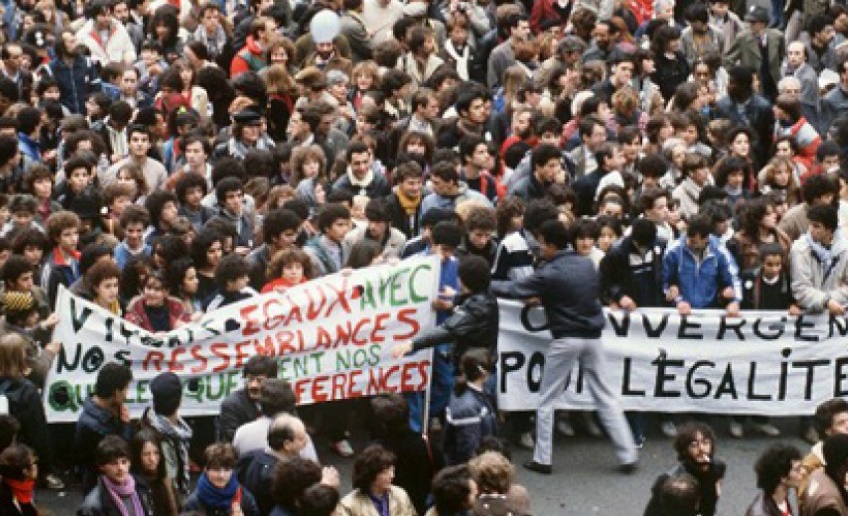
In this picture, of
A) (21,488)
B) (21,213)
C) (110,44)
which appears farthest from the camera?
(110,44)

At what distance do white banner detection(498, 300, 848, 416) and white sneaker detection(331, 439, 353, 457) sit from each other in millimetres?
1087

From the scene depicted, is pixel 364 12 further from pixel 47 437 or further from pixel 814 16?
pixel 47 437

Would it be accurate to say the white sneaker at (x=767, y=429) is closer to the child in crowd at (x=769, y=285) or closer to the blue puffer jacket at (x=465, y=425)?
the child in crowd at (x=769, y=285)

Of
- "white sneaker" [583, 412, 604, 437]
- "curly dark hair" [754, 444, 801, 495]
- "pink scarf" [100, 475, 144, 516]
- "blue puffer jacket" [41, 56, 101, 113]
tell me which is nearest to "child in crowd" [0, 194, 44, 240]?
"pink scarf" [100, 475, 144, 516]

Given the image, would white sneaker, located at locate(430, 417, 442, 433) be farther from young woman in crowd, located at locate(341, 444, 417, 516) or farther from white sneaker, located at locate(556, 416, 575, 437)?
young woman in crowd, located at locate(341, 444, 417, 516)

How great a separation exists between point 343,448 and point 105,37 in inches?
354

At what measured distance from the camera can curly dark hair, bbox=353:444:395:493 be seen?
11.0 m

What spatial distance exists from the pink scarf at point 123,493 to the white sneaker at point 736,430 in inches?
190

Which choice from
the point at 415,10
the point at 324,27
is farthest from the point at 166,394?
the point at 415,10

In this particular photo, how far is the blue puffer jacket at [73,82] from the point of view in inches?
793

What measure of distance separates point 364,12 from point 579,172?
17.9ft

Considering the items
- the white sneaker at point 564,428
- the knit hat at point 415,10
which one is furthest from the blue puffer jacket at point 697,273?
the knit hat at point 415,10

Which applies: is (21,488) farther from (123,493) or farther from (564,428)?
(564,428)

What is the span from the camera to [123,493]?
11.1m
